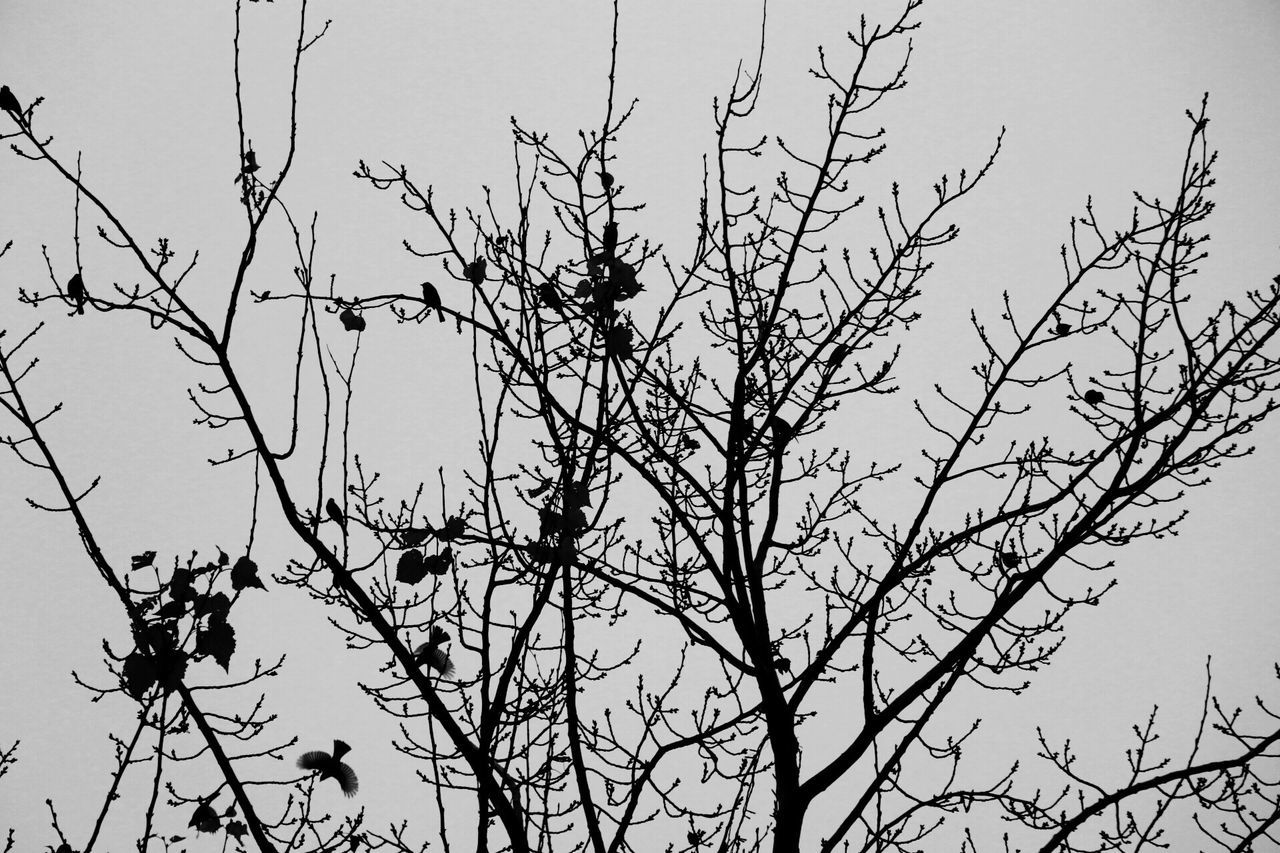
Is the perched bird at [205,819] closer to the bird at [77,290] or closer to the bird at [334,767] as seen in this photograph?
the bird at [334,767]

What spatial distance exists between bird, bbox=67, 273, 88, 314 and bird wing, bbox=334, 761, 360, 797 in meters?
1.64

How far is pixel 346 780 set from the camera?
8.59 feet

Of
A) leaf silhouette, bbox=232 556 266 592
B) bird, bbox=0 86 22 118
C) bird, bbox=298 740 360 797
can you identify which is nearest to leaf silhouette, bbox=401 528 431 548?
leaf silhouette, bbox=232 556 266 592

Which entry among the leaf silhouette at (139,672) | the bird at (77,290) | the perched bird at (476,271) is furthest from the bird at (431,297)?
the leaf silhouette at (139,672)

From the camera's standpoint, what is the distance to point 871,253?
482cm

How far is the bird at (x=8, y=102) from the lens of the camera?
9.18ft

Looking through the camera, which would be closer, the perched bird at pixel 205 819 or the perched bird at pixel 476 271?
the perched bird at pixel 205 819

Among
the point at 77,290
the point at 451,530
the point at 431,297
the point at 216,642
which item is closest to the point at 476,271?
the point at 431,297

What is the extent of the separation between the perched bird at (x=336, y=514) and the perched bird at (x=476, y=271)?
985 millimetres

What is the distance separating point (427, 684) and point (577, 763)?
570 mm

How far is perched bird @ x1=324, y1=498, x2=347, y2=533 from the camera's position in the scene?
313 cm

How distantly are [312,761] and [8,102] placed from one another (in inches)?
85.3

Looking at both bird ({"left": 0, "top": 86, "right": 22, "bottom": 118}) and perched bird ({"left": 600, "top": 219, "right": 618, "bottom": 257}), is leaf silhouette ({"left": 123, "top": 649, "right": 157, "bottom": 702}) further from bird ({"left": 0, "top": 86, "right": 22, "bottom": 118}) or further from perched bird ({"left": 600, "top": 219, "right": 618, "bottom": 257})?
perched bird ({"left": 600, "top": 219, "right": 618, "bottom": 257})

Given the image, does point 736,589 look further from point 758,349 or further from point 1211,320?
point 1211,320
